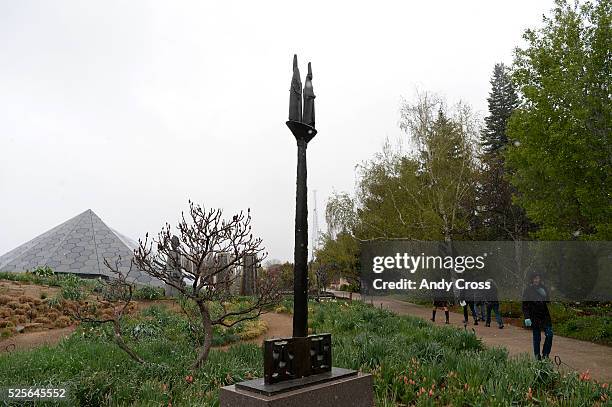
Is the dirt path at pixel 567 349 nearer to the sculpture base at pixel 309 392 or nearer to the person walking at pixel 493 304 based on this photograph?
the person walking at pixel 493 304

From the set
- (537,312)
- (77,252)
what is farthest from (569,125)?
(77,252)

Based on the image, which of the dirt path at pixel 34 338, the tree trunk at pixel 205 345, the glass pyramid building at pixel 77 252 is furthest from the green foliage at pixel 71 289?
the tree trunk at pixel 205 345

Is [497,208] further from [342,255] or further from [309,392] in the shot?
[309,392]

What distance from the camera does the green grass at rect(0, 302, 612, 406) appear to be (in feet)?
16.5

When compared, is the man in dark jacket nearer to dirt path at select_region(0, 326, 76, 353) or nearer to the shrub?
dirt path at select_region(0, 326, 76, 353)

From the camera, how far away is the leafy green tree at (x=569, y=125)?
1146 centimetres

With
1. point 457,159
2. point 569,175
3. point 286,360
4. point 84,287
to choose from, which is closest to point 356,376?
point 286,360

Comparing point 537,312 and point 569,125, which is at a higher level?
point 569,125

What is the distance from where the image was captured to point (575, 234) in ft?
43.4

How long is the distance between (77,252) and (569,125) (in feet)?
89.9

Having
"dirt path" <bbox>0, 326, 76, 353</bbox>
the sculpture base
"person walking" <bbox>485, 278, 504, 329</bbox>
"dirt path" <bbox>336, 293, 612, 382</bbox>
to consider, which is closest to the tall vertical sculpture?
the sculpture base

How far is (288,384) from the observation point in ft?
11.2

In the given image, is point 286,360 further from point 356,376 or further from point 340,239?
point 340,239

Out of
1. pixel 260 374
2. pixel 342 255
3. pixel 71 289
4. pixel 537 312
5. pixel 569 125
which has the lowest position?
pixel 260 374
